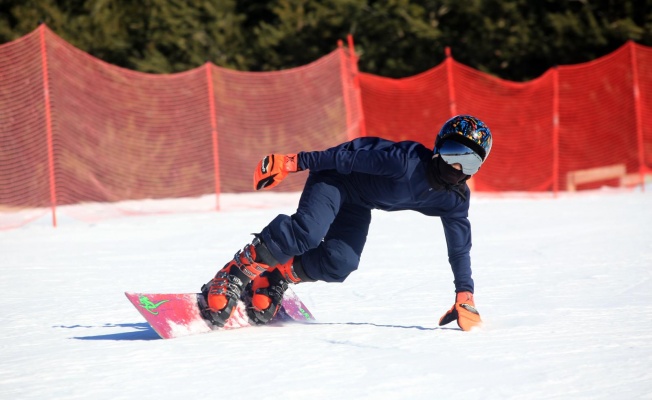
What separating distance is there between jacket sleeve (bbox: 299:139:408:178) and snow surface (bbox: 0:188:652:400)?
887 millimetres

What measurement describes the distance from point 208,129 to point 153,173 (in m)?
1.17

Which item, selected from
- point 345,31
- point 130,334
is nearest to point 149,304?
point 130,334

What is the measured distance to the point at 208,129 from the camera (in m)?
14.7

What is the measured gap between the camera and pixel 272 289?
5477 mm

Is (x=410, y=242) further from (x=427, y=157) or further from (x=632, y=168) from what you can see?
(x=632, y=168)

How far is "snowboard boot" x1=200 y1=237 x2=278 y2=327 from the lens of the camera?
514 centimetres

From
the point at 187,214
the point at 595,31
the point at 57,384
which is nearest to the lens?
the point at 57,384

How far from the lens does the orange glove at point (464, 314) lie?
5152 mm

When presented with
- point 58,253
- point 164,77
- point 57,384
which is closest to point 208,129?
point 164,77

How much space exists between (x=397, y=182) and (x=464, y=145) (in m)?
0.41

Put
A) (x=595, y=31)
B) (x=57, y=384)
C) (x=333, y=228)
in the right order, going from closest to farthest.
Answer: (x=57, y=384) → (x=333, y=228) → (x=595, y=31)

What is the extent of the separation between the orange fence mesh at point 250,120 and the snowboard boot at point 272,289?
7.50m

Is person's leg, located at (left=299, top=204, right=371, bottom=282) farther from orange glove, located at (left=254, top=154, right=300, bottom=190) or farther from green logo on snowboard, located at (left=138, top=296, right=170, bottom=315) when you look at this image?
green logo on snowboard, located at (left=138, top=296, right=170, bottom=315)

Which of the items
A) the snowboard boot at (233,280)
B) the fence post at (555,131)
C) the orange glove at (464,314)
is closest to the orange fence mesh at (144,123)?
the fence post at (555,131)
